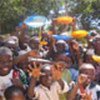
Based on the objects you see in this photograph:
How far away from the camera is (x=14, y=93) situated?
4.04 metres

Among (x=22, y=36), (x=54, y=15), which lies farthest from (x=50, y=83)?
(x=54, y=15)

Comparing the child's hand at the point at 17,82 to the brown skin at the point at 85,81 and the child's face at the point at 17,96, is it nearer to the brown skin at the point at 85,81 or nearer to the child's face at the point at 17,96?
the child's face at the point at 17,96

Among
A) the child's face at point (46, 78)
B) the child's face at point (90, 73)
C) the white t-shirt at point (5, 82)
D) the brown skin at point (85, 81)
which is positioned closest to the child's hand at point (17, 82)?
the white t-shirt at point (5, 82)

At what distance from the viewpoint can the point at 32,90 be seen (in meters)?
4.13

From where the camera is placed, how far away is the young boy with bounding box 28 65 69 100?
14.1ft

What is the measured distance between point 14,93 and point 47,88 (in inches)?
18.8

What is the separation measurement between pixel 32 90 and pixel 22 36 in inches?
72.6

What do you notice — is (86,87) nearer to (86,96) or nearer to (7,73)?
(86,96)

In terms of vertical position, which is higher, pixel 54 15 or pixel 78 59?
pixel 78 59

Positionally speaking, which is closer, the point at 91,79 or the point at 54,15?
the point at 91,79

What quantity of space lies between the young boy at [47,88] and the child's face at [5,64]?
33cm

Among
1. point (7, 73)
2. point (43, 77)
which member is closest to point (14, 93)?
point (7, 73)

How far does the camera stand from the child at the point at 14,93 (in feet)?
13.2

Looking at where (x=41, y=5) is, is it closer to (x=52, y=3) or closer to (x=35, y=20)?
(x=52, y=3)
